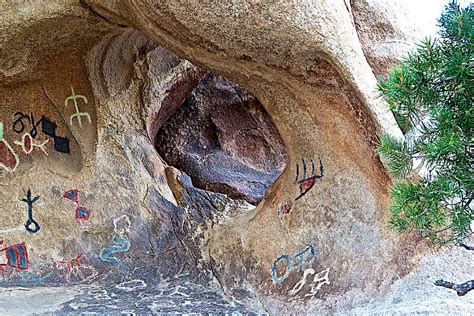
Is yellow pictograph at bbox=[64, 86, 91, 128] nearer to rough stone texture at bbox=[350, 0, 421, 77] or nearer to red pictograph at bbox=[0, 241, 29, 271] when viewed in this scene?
red pictograph at bbox=[0, 241, 29, 271]

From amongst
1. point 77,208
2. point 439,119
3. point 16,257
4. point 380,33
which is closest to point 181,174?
point 77,208

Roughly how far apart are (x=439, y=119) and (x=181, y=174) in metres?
1.87

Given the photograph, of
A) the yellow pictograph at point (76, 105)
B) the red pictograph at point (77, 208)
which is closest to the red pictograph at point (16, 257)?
the red pictograph at point (77, 208)

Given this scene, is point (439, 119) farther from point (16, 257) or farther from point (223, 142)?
point (223, 142)

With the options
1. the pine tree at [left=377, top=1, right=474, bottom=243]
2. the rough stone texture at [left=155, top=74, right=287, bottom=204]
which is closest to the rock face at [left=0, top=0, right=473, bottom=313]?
the rough stone texture at [left=155, top=74, right=287, bottom=204]

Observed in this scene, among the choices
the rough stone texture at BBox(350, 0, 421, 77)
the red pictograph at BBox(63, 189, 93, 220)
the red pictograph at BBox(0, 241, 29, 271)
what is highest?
the rough stone texture at BBox(350, 0, 421, 77)

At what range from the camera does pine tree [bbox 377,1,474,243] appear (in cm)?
157

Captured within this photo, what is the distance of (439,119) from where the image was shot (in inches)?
62.4

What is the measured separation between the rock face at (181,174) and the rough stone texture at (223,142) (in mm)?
448

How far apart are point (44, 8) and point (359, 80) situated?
1.17m

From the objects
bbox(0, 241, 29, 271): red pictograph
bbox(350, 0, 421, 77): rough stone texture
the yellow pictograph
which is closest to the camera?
bbox(0, 241, 29, 271): red pictograph

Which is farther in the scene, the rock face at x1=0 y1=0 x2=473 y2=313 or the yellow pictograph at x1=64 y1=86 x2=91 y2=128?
the yellow pictograph at x1=64 y1=86 x2=91 y2=128

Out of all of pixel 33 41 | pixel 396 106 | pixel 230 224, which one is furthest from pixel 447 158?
pixel 33 41

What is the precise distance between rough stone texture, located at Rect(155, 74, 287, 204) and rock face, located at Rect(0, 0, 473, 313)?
45 cm
